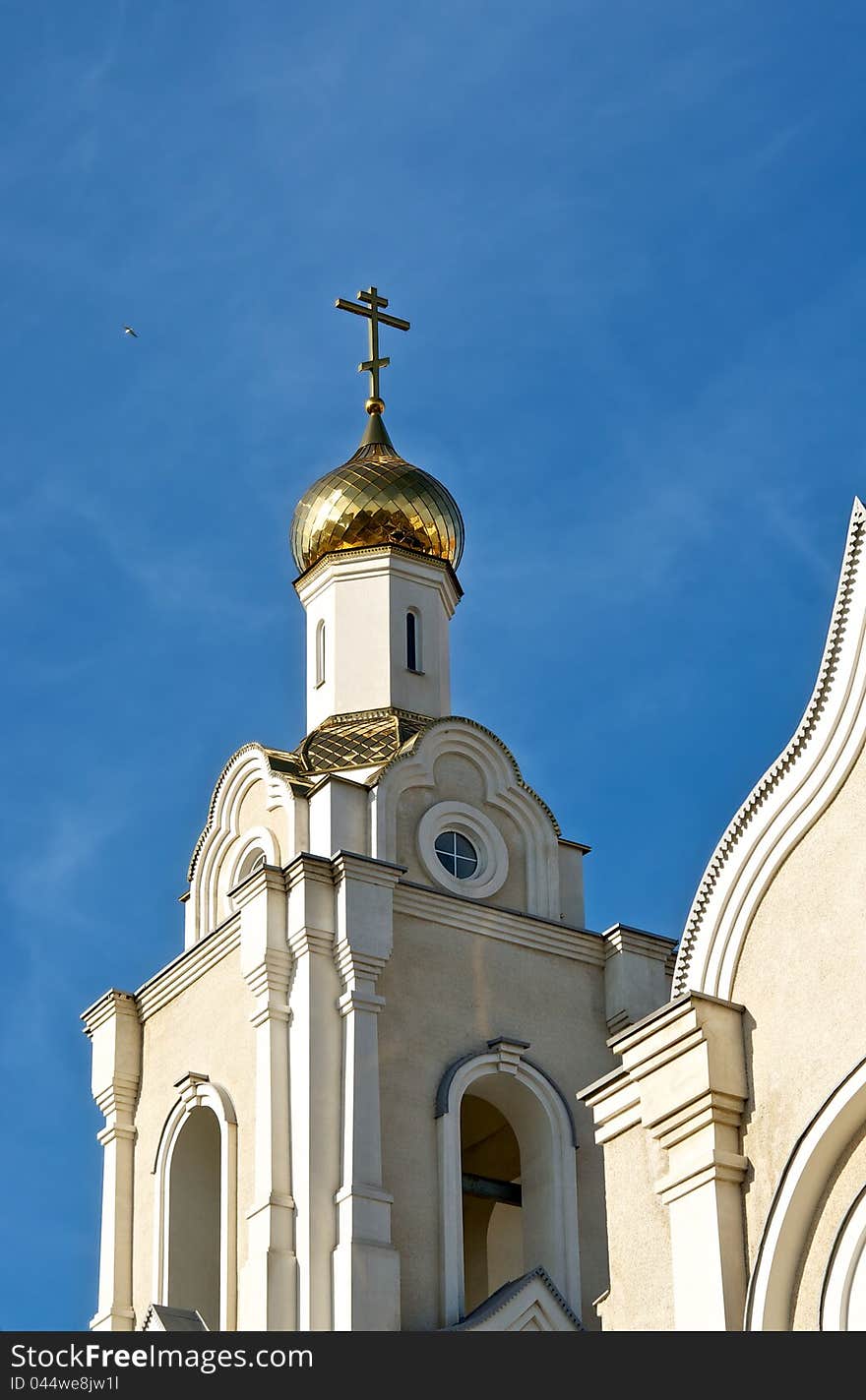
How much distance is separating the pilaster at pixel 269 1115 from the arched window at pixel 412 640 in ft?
9.29

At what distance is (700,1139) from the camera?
9711 millimetres

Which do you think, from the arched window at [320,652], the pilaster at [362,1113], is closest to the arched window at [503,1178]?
the pilaster at [362,1113]

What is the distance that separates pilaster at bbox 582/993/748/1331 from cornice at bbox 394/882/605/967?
6693 millimetres

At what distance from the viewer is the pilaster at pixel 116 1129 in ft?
56.5

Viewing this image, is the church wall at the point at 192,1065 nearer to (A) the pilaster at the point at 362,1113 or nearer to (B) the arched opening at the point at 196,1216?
(B) the arched opening at the point at 196,1216

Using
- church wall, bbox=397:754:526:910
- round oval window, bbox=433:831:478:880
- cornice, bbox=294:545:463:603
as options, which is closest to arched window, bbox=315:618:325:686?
cornice, bbox=294:545:463:603

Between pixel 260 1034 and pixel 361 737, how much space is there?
2.81m

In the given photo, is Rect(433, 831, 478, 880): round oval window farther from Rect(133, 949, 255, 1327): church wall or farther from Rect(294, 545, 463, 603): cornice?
Rect(294, 545, 463, 603): cornice

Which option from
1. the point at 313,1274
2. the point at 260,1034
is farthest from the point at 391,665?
the point at 313,1274

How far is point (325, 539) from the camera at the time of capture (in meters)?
19.4

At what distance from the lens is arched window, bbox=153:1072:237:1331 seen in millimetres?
16688

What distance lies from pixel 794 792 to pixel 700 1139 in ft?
4.66

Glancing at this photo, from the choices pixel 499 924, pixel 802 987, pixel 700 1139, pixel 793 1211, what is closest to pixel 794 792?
pixel 802 987
